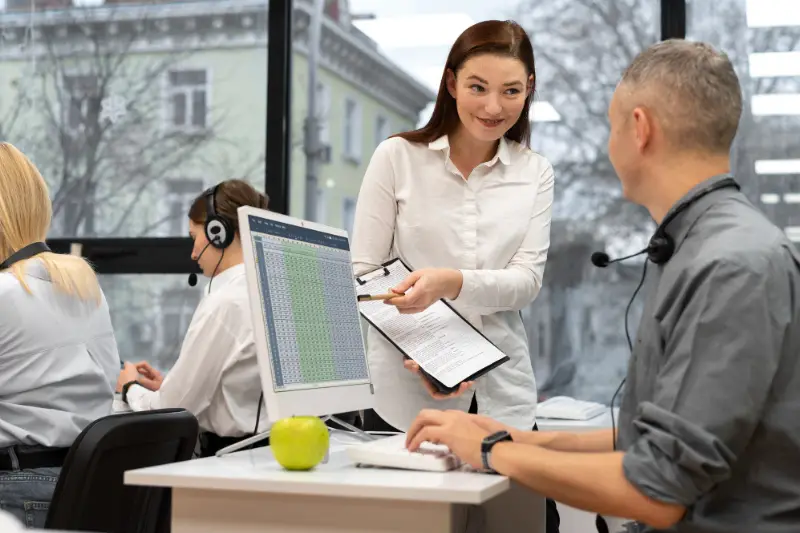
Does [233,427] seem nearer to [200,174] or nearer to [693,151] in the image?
[693,151]

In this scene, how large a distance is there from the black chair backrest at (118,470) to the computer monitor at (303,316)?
1.06 ft

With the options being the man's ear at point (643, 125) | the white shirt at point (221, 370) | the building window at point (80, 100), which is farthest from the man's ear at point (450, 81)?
the building window at point (80, 100)

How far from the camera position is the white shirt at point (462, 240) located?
223cm

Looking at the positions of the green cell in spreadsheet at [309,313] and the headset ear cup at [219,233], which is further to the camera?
the headset ear cup at [219,233]

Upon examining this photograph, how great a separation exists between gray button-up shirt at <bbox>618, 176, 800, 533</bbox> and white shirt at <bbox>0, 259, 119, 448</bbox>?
139 cm

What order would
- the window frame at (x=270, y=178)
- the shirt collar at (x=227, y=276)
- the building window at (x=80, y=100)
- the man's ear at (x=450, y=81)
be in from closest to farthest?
1. the man's ear at (x=450, y=81)
2. the shirt collar at (x=227, y=276)
3. the window frame at (x=270, y=178)
4. the building window at (x=80, y=100)

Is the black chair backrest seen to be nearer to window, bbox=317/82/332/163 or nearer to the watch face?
the watch face


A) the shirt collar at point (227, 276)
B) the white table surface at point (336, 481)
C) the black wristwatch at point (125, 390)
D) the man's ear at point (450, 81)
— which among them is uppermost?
the man's ear at point (450, 81)

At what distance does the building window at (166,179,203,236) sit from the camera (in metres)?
4.36

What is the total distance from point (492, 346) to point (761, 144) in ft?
7.12

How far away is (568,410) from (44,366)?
1.77m

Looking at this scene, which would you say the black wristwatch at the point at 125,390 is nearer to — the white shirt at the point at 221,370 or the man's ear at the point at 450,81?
the white shirt at the point at 221,370

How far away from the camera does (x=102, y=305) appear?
248 cm

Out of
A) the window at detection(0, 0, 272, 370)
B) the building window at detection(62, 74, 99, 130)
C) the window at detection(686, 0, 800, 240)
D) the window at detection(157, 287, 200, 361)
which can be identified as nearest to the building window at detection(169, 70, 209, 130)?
the window at detection(0, 0, 272, 370)
